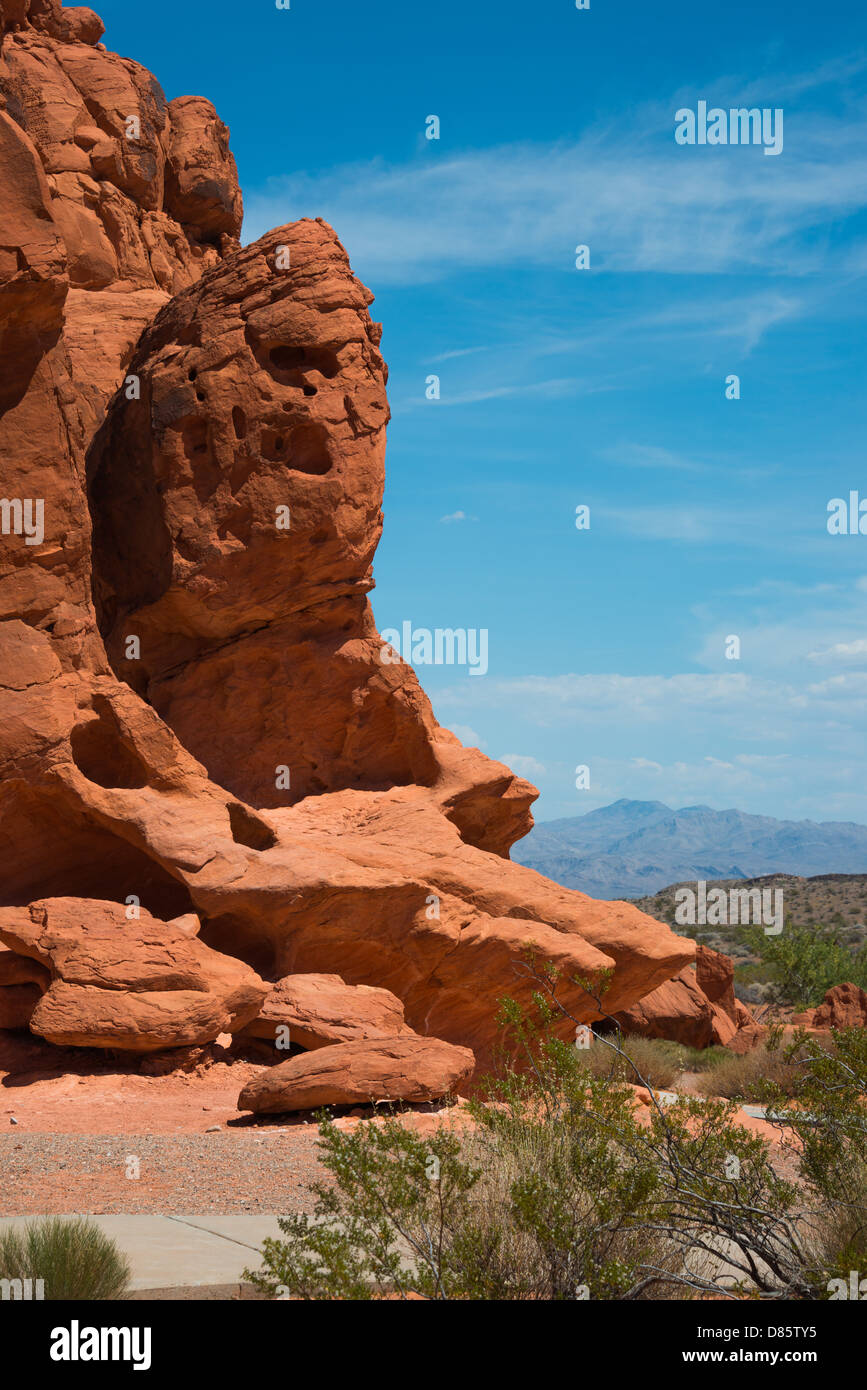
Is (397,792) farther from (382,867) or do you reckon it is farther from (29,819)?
(29,819)

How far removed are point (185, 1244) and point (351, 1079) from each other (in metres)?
4.16

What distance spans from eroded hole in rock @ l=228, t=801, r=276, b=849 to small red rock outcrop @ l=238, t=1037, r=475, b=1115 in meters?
4.07

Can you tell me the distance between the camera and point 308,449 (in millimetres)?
16141

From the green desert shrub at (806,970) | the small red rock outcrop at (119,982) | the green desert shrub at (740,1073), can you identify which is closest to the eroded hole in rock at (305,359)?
the small red rock outcrop at (119,982)

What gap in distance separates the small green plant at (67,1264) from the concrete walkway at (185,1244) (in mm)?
169

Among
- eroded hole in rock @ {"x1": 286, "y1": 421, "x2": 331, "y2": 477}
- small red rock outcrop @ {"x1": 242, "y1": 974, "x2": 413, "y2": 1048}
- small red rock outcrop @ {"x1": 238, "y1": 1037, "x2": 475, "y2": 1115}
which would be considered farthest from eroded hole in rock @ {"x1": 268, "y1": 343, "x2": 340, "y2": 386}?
small red rock outcrop @ {"x1": 238, "y1": 1037, "x2": 475, "y2": 1115}

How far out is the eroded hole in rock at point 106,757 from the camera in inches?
553

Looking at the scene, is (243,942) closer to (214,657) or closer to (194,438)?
(214,657)

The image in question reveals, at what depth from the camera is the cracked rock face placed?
13.5 metres

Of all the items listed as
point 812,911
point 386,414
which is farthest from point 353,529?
point 812,911

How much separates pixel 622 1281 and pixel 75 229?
59.4 feet

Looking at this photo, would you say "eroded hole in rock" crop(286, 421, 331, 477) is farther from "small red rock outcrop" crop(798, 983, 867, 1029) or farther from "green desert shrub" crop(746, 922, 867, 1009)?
"green desert shrub" crop(746, 922, 867, 1009)

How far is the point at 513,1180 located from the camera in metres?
5.83

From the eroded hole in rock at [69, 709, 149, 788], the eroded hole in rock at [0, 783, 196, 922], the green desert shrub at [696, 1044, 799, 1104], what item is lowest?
the green desert shrub at [696, 1044, 799, 1104]
